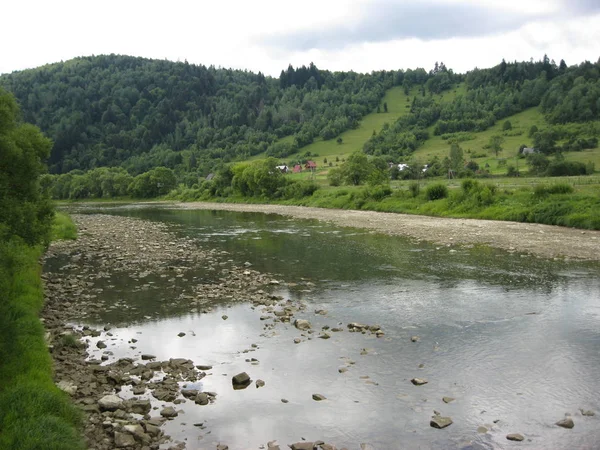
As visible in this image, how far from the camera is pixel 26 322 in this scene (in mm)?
13852

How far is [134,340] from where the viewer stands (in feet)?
52.3

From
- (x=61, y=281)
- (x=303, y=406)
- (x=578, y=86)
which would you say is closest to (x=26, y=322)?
(x=303, y=406)

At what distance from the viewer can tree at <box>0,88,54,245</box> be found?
19562 millimetres

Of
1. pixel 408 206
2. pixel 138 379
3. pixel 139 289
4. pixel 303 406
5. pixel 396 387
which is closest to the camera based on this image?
pixel 303 406

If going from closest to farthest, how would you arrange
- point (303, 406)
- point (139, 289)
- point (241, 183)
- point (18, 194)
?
point (303, 406) → point (18, 194) → point (139, 289) → point (241, 183)

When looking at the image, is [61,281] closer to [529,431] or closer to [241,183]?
[529,431]

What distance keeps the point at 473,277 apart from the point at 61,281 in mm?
21883

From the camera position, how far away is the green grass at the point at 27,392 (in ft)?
27.3

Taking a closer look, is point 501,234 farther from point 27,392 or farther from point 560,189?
point 27,392

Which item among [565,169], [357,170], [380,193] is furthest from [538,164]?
[380,193]

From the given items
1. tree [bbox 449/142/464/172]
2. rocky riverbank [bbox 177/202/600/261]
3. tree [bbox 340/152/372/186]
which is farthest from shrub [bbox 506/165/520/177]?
rocky riverbank [bbox 177/202/600/261]

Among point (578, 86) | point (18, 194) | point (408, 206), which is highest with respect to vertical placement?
point (578, 86)

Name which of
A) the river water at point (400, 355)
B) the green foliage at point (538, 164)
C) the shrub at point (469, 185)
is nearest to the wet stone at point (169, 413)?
the river water at point (400, 355)

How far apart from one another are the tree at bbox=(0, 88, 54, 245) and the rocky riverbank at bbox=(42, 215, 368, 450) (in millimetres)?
3515
